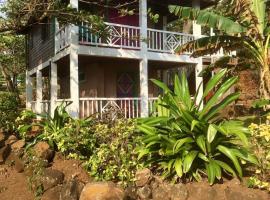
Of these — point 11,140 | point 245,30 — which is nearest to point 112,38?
point 245,30

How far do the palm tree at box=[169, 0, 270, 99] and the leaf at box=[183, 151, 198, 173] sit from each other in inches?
193

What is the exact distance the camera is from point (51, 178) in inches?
259

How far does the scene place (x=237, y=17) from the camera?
11.5 meters

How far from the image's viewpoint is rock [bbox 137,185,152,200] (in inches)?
244

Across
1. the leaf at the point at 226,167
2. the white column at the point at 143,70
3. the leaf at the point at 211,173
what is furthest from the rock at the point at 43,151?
the white column at the point at 143,70

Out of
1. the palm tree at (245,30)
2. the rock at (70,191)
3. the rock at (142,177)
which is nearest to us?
the rock at (70,191)

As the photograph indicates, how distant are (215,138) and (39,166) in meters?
3.27

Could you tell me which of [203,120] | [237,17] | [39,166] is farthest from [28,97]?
[203,120]

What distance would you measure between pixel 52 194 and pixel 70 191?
523mm

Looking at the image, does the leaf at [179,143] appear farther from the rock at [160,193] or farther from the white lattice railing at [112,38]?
the white lattice railing at [112,38]

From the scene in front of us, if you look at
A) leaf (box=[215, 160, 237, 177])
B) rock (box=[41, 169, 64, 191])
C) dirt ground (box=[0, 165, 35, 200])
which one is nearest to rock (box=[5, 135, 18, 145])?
dirt ground (box=[0, 165, 35, 200])

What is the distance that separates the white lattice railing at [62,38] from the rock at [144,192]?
7.80 m

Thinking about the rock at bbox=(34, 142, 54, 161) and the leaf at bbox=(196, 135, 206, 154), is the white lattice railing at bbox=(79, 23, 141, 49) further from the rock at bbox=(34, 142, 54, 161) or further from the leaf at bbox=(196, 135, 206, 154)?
the leaf at bbox=(196, 135, 206, 154)

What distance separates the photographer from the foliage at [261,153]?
19.6 ft
